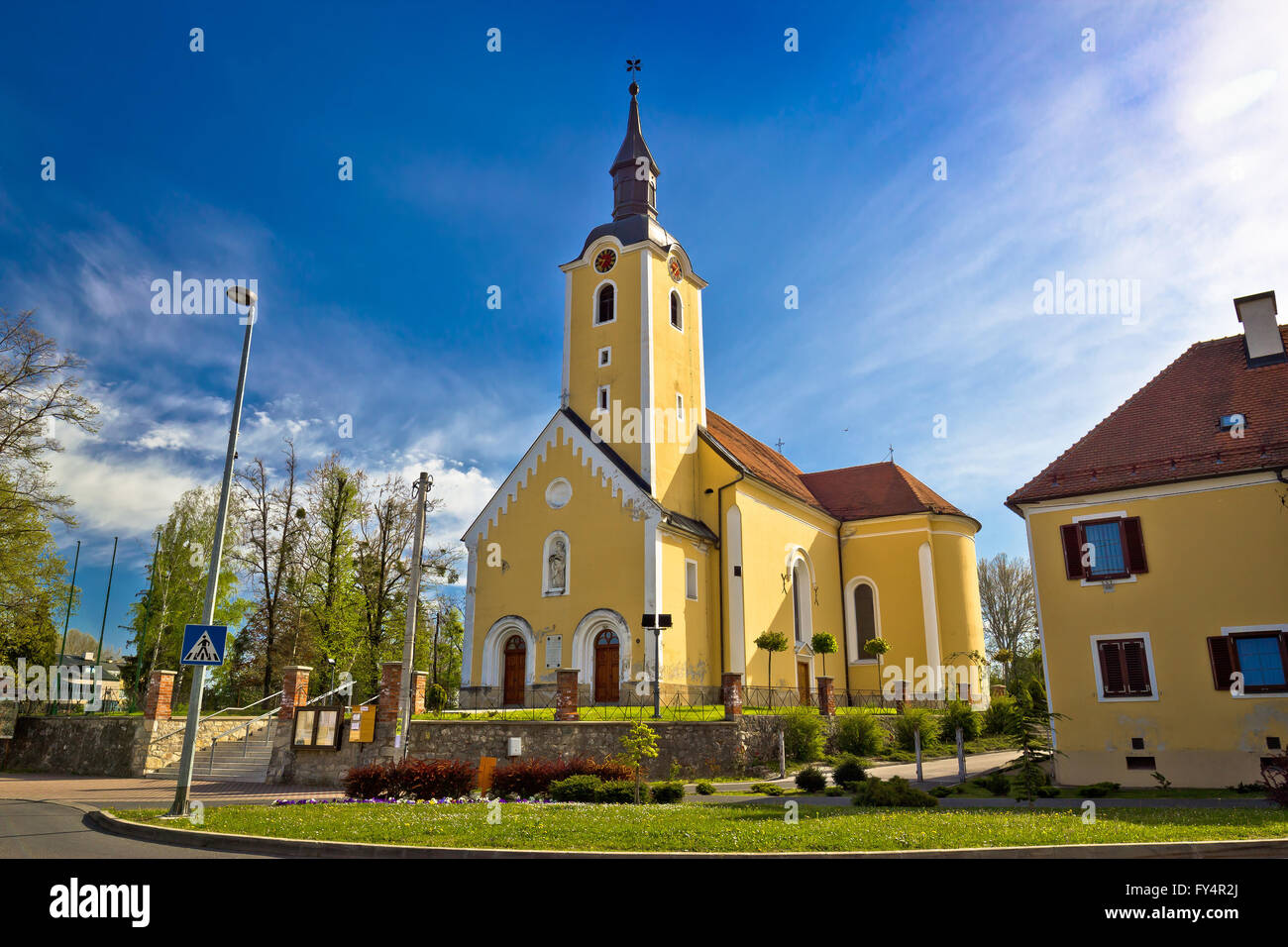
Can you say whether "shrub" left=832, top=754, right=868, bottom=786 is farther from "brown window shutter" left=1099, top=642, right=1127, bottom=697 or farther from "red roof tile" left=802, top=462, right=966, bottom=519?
"red roof tile" left=802, top=462, right=966, bottom=519

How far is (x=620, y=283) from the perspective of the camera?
3303cm

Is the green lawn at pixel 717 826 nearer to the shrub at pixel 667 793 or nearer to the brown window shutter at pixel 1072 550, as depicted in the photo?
the shrub at pixel 667 793

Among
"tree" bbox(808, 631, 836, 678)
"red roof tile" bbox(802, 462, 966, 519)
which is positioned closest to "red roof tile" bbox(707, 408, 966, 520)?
"red roof tile" bbox(802, 462, 966, 519)

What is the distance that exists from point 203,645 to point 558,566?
17.1 metres

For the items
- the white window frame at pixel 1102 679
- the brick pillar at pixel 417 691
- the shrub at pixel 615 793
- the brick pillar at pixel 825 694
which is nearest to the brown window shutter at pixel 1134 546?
the white window frame at pixel 1102 679

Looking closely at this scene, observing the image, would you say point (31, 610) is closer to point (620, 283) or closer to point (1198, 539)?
point (620, 283)

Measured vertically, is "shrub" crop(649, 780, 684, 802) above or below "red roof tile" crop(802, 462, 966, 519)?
below

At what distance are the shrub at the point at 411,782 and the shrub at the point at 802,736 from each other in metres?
10.6

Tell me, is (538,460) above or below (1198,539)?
above

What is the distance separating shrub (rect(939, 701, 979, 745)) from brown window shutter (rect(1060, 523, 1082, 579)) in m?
8.09

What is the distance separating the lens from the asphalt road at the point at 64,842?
919 centimetres

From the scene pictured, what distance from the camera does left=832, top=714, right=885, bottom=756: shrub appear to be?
24.3 metres

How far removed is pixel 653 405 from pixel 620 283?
5724 millimetres
